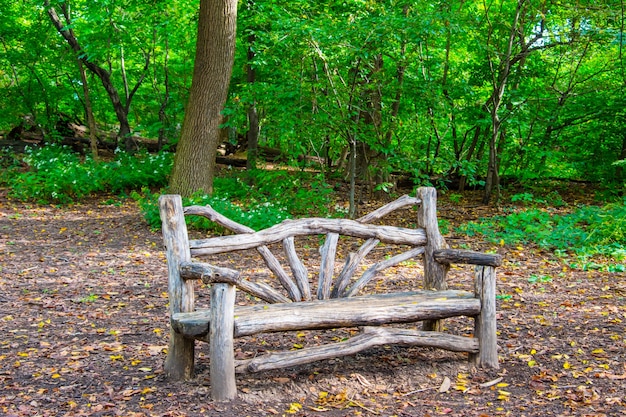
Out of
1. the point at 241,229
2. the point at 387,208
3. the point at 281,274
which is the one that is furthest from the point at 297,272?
the point at 387,208

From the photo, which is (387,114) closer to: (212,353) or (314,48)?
(314,48)

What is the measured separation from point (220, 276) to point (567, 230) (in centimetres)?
606

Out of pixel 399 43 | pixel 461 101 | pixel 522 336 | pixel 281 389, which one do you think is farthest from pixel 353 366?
pixel 461 101

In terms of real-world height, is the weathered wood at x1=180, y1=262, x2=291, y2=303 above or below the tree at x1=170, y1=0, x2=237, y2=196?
below

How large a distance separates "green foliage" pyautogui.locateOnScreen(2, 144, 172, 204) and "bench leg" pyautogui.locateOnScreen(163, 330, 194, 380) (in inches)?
309

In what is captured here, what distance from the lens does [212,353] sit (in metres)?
3.44

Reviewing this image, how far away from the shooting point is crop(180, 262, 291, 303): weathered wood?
3.38 m

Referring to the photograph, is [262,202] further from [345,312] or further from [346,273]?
[345,312]

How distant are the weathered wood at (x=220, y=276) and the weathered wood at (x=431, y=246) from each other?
1147 mm

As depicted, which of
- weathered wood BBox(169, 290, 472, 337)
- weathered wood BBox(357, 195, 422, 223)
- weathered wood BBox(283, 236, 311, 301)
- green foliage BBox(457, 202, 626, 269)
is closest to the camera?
weathered wood BBox(169, 290, 472, 337)

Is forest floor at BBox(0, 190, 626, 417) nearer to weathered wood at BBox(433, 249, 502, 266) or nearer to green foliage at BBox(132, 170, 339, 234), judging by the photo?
weathered wood at BBox(433, 249, 502, 266)

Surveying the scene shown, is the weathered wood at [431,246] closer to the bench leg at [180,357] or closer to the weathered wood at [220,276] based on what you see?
the weathered wood at [220,276]

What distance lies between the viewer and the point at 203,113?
930 cm

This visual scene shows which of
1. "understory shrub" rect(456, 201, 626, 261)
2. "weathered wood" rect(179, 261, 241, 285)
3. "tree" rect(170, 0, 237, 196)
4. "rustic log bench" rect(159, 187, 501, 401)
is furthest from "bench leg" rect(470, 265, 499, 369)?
"tree" rect(170, 0, 237, 196)
